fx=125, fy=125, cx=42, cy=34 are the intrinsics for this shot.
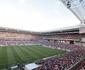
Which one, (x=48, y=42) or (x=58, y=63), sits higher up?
(x=58, y=63)

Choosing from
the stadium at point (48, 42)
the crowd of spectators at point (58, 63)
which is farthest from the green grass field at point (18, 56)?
the crowd of spectators at point (58, 63)

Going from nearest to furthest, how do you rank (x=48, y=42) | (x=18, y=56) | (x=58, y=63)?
(x=58, y=63), (x=18, y=56), (x=48, y=42)

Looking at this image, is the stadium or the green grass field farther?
the stadium

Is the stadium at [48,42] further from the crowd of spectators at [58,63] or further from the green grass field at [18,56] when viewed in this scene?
the crowd of spectators at [58,63]

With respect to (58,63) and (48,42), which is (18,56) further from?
(48,42)

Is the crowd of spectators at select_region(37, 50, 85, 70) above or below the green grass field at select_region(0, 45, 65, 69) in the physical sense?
above

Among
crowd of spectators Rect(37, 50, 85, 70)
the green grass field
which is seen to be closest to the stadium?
the green grass field

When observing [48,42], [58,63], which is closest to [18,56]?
[58,63]

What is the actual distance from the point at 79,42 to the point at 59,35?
11323mm

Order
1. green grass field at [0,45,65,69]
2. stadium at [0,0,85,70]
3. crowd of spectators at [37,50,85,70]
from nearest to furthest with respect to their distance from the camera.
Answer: crowd of spectators at [37,50,85,70] < green grass field at [0,45,65,69] < stadium at [0,0,85,70]

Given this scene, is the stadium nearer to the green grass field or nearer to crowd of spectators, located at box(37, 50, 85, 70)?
the green grass field

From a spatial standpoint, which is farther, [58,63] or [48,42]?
[48,42]

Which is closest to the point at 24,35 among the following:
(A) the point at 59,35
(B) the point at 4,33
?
(B) the point at 4,33

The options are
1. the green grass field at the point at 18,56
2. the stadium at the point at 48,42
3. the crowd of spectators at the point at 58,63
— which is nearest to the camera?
the crowd of spectators at the point at 58,63
